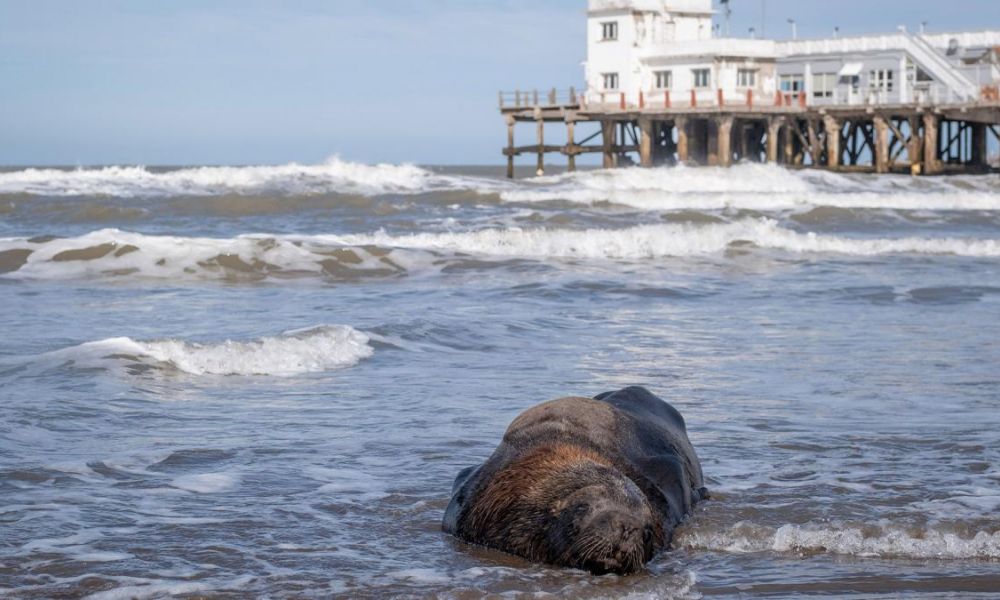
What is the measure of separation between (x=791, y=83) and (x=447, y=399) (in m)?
49.4

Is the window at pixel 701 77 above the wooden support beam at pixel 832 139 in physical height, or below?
above

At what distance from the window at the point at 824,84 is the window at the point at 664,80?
5.61m

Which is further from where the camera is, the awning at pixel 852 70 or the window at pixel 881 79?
the awning at pixel 852 70

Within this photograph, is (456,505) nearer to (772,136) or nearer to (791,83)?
(772,136)

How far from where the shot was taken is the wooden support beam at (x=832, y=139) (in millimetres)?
51906

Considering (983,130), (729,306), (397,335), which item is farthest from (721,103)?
(397,335)

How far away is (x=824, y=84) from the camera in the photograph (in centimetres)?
5584

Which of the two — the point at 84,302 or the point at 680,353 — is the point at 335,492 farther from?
the point at 84,302

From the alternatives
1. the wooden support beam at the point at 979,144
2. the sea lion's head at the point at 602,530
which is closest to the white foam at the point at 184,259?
the sea lion's head at the point at 602,530

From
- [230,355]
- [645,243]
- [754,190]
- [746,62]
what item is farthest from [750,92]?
[230,355]

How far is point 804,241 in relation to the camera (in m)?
23.7

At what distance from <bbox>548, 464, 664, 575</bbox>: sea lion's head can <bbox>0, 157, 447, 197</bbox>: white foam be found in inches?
1273

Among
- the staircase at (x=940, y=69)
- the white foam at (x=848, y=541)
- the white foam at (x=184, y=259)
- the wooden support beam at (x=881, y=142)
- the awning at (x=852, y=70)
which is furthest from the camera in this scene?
the awning at (x=852, y=70)

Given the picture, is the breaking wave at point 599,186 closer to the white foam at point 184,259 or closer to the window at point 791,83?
the window at point 791,83
